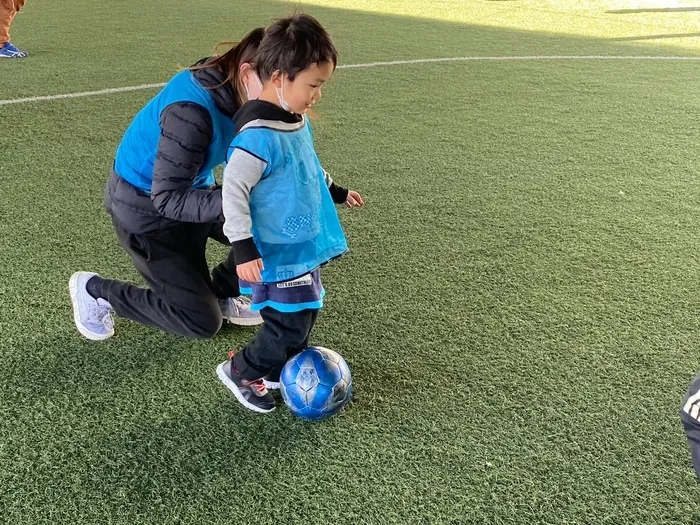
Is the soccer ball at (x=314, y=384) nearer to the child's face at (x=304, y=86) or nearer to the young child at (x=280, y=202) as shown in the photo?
the young child at (x=280, y=202)

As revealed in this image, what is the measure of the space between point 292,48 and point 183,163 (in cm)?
46

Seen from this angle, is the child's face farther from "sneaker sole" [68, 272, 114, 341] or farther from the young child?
"sneaker sole" [68, 272, 114, 341]

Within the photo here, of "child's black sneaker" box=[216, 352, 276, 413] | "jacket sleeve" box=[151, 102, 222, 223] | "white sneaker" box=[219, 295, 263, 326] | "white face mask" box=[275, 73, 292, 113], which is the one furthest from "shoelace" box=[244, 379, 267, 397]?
"white face mask" box=[275, 73, 292, 113]

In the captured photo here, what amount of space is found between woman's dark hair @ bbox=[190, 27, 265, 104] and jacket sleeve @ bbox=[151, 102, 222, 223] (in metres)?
0.12

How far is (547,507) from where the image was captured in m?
1.73

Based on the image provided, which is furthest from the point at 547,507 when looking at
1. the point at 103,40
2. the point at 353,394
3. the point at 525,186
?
the point at 103,40

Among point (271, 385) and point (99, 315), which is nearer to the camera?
point (271, 385)

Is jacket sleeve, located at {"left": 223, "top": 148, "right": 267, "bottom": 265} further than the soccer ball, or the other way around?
the soccer ball

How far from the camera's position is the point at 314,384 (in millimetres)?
1928

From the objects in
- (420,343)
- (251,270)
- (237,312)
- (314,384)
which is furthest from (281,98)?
(420,343)

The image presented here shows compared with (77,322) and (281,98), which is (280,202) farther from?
(77,322)

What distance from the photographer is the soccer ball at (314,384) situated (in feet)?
6.34

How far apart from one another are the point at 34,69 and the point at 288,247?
15.4ft

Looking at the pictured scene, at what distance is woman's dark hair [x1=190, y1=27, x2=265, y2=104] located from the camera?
1786 millimetres
